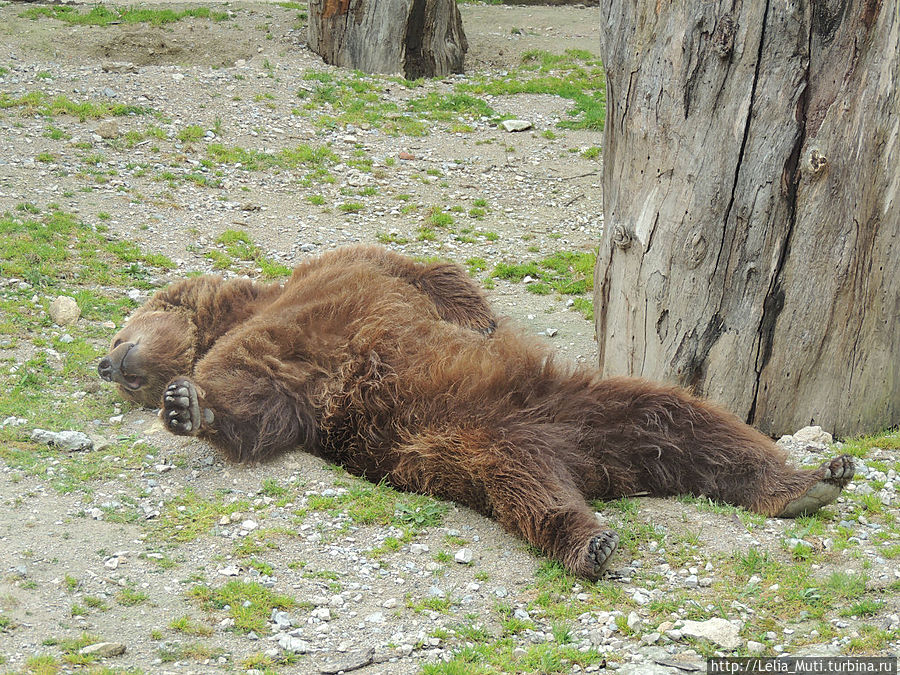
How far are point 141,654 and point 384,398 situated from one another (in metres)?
2.02

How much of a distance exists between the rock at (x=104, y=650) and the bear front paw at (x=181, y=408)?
1459mm

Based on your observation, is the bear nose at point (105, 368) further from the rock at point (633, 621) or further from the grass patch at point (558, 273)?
the grass patch at point (558, 273)

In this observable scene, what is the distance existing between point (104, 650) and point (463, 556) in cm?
166

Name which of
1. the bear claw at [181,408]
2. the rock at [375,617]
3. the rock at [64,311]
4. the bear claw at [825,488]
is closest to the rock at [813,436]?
the bear claw at [825,488]

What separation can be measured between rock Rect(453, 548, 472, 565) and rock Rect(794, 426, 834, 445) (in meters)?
2.27

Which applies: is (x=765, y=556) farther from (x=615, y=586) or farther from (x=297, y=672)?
(x=297, y=672)

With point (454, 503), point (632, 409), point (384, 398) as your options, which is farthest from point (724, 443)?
point (384, 398)

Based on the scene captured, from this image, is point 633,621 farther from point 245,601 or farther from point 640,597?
point 245,601

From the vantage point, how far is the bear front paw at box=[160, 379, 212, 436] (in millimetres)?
4906

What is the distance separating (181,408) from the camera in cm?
492

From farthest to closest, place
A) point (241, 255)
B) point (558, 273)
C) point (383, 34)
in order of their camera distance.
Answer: point (383, 34) < point (558, 273) < point (241, 255)

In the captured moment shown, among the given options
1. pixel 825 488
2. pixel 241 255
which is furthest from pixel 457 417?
pixel 241 255

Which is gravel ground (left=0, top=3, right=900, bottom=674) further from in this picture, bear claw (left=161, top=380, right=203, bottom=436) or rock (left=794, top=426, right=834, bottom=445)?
bear claw (left=161, top=380, right=203, bottom=436)

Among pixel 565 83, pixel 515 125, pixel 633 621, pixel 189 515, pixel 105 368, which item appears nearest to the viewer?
pixel 633 621
